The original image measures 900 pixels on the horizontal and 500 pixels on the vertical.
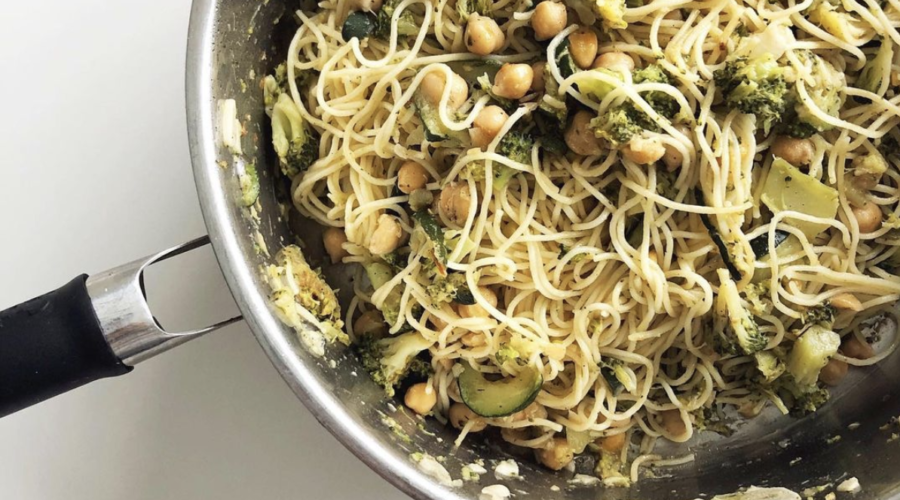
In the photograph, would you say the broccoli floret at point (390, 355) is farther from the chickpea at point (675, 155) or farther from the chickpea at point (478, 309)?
the chickpea at point (675, 155)

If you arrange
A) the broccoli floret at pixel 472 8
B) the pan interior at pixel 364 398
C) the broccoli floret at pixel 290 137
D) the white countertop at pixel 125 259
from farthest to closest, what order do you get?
the white countertop at pixel 125 259
the broccoli floret at pixel 290 137
the broccoli floret at pixel 472 8
the pan interior at pixel 364 398

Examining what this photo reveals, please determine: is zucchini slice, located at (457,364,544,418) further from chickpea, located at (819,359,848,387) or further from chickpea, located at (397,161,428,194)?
chickpea, located at (819,359,848,387)

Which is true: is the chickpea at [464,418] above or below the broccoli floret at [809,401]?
above

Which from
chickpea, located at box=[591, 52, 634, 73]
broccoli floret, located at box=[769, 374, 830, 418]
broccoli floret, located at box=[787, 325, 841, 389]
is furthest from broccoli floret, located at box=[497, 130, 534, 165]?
broccoli floret, located at box=[769, 374, 830, 418]

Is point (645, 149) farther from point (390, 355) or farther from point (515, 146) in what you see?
point (390, 355)

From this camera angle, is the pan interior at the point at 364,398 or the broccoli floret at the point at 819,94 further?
the broccoli floret at the point at 819,94

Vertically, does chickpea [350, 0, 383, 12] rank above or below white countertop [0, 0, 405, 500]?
above

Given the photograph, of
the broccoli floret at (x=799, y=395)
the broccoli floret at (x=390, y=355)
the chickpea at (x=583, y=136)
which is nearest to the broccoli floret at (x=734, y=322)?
the broccoli floret at (x=799, y=395)

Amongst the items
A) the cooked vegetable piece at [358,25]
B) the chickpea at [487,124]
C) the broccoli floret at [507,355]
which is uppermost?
the cooked vegetable piece at [358,25]
